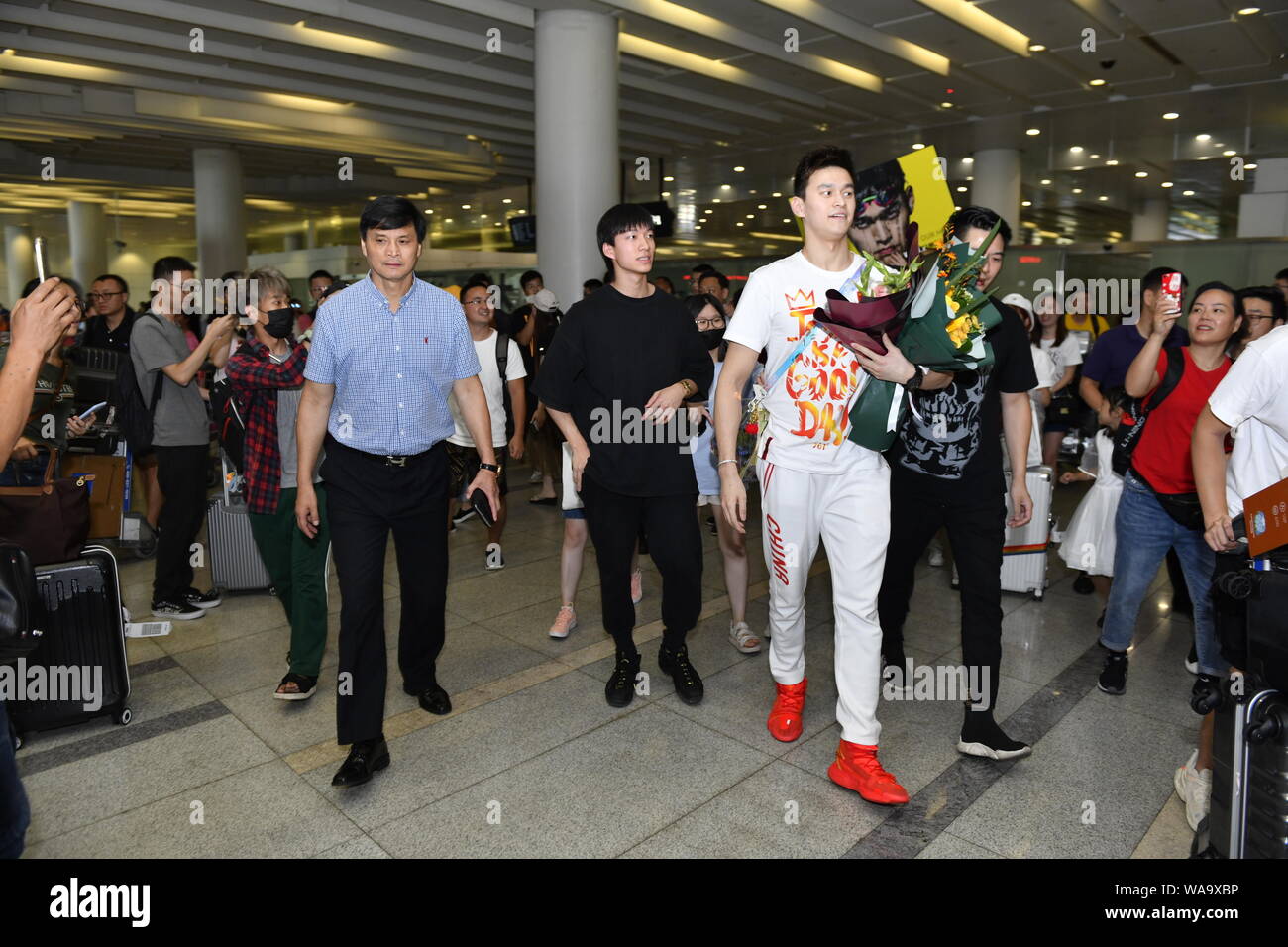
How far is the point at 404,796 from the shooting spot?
2.67 meters

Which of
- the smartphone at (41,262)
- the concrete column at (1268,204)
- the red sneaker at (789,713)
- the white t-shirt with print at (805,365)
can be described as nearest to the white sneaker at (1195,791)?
the red sneaker at (789,713)

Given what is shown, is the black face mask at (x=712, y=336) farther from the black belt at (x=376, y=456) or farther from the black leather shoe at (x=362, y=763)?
the black leather shoe at (x=362, y=763)

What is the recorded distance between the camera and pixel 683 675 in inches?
133

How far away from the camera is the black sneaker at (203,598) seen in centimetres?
442

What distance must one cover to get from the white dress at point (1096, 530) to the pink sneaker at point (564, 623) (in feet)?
8.06

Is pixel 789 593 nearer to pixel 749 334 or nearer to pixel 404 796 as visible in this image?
pixel 749 334

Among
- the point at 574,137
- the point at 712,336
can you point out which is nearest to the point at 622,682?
the point at 712,336

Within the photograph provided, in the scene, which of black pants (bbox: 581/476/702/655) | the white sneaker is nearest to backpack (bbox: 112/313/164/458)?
black pants (bbox: 581/476/702/655)

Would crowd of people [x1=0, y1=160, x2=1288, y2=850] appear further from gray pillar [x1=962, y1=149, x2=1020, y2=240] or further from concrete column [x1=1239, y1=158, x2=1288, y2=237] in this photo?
gray pillar [x1=962, y1=149, x2=1020, y2=240]

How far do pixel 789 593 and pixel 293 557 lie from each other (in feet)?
6.08

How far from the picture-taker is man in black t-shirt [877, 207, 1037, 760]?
2.79m

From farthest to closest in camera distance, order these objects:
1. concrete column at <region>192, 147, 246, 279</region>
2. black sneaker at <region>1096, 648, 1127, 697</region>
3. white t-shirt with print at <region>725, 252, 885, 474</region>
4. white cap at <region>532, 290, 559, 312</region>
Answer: concrete column at <region>192, 147, 246, 279</region>, white cap at <region>532, 290, 559, 312</region>, black sneaker at <region>1096, 648, 1127, 697</region>, white t-shirt with print at <region>725, 252, 885, 474</region>

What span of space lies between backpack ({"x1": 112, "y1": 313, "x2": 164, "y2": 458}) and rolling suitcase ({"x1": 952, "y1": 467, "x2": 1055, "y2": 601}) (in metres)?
4.34
